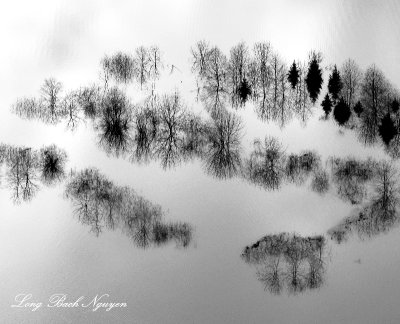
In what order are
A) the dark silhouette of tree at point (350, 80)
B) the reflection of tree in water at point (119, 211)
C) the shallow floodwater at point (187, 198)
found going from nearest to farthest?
the shallow floodwater at point (187, 198) < the reflection of tree in water at point (119, 211) < the dark silhouette of tree at point (350, 80)

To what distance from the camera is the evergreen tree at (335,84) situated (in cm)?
568

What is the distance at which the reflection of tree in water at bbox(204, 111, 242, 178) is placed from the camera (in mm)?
5609

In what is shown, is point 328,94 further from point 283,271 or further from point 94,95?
point 94,95

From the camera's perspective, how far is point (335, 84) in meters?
5.68

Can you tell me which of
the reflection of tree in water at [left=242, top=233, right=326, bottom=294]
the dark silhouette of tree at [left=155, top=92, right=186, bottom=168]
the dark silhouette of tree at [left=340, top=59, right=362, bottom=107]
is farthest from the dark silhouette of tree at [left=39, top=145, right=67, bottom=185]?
the dark silhouette of tree at [left=340, top=59, right=362, bottom=107]

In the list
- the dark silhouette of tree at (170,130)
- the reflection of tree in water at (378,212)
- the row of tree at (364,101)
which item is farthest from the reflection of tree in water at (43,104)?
the reflection of tree in water at (378,212)

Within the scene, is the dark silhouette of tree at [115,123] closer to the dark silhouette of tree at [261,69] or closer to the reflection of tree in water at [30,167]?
the reflection of tree in water at [30,167]

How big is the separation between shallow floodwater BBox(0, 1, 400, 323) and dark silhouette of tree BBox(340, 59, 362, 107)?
113 millimetres

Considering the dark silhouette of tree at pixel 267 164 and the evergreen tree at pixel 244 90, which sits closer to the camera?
the dark silhouette of tree at pixel 267 164

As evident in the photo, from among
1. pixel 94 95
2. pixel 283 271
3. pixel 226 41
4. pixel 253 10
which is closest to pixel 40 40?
pixel 94 95

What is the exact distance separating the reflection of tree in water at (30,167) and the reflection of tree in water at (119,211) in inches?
11.5

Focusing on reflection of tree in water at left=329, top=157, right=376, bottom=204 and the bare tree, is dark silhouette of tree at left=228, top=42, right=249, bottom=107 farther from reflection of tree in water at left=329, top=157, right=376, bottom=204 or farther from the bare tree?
reflection of tree in water at left=329, top=157, right=376, bottom=204

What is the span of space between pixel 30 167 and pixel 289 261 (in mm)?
3549

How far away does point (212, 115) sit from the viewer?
18.7 feet
